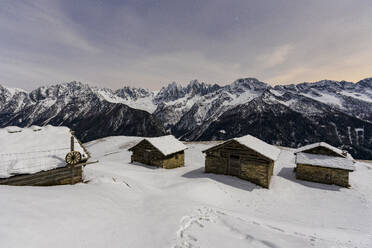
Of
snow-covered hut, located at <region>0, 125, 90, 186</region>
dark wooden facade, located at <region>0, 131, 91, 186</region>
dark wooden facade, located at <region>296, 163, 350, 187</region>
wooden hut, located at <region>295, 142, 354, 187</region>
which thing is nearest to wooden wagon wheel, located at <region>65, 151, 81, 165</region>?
snow-covered hut, located at <region>0, 125, 90, 186</region>

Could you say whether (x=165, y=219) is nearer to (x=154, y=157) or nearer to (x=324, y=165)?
(x=154, y=157)

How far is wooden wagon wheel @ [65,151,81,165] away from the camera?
13.7 meters

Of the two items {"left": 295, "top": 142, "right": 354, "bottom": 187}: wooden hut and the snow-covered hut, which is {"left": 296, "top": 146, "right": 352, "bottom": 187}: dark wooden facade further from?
the snow-covered hut

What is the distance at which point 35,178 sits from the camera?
1281cm

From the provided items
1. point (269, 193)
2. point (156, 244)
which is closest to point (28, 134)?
point (156, 244)

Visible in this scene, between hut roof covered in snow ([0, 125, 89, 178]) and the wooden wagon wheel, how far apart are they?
1.60 ft

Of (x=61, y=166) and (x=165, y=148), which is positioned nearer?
(x=61, y=166)

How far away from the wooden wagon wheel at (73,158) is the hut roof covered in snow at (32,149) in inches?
19.2

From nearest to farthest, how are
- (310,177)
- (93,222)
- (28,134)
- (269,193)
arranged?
(93,222) < (28,134) < (269,193) < (310,177)

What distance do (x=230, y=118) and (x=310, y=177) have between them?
178m

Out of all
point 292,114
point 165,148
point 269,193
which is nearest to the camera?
point 269,193

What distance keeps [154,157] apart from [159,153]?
4.55 ft

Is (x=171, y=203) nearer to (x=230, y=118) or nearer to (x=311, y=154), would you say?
(x=311, y=154)

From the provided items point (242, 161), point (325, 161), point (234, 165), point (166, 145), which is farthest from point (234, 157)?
point (325, 161)
